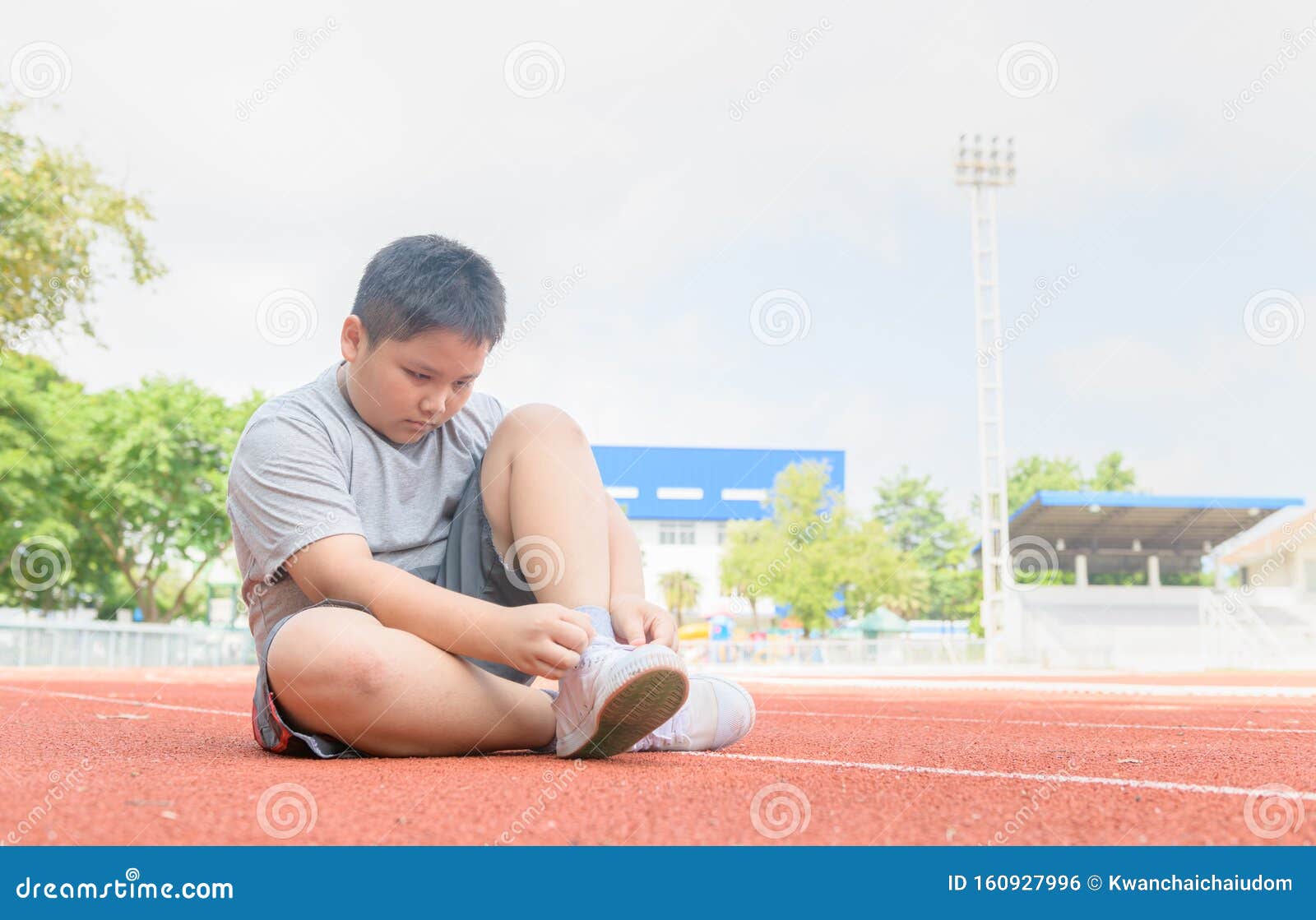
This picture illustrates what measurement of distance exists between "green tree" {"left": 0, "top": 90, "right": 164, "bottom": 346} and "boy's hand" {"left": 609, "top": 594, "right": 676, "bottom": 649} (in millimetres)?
11355

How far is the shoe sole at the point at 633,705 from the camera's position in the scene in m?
2.30

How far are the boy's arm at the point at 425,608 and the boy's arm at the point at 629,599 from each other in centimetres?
19

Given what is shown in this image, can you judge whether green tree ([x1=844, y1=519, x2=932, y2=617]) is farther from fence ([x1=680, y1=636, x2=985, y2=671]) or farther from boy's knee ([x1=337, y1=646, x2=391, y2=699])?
boy's knee ([x1=337, y1=646, x2=391, y2=699])

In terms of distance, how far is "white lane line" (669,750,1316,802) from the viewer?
215cm

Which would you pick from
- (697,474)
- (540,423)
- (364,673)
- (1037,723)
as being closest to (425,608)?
(364,673)

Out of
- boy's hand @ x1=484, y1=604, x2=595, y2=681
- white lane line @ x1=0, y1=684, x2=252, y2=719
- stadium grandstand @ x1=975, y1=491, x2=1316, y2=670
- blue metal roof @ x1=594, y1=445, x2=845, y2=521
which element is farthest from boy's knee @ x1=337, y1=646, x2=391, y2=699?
blue metal roof @ x1=594, y1=445, x2=845, y2=521


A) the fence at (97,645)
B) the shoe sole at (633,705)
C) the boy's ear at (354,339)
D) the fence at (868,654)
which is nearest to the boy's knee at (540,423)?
the boy's ear at (354,339)

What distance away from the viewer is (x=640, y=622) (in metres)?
2.65

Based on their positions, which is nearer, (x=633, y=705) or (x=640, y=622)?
(x=633, y=705)

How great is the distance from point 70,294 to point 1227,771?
12.7m

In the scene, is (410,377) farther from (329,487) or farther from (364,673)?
(364,673)

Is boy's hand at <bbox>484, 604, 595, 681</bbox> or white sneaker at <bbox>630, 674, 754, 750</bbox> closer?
boy's hand at <bbox>484, 604, 595, 681</bbox>

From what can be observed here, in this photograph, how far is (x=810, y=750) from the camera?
3.15 metres

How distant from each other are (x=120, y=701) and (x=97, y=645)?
15162mm
